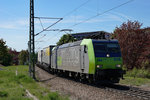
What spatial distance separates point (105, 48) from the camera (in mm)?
14547

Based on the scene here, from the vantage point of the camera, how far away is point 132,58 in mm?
25719

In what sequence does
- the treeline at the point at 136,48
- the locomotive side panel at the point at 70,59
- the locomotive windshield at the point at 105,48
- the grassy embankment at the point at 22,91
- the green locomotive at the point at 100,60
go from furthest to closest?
the treeline at the point at 136,48
the locomotive side panel at the point at 70,59
the locomotive windshield at the point at 105,48
the green locomotive at the point at 100,60
the grassy embankment at the point at 22,91

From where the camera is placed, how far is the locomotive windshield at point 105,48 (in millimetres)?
14166

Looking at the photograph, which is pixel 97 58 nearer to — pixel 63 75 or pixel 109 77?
pixel 109 77

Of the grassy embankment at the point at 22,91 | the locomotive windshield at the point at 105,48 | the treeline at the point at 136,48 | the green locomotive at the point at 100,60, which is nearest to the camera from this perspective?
the grassy embankment at the point at 22,91

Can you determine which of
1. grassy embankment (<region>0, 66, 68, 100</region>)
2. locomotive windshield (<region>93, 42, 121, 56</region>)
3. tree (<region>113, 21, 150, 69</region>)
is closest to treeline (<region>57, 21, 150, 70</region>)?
tree (<region>113, 21, 150, 69</region>)

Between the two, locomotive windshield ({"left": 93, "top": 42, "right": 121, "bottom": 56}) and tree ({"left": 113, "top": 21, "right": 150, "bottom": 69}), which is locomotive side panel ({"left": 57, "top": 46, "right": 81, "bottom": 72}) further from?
tree ({"left": 113, "top": 21, "right": 150, "bottom": 69})

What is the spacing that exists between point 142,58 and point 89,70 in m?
13.0

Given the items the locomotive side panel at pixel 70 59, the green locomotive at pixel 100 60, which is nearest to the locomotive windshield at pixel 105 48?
the green locomotive at pixel 100 60

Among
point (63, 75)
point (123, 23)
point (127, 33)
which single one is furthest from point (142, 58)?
point (63, 75)

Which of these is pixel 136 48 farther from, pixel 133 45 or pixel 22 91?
pixel 22 91

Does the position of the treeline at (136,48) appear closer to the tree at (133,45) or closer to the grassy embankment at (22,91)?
the tree at (133,45)

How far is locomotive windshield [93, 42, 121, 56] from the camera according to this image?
14166 millimetres

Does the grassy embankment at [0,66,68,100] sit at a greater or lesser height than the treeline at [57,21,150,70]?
lesser
